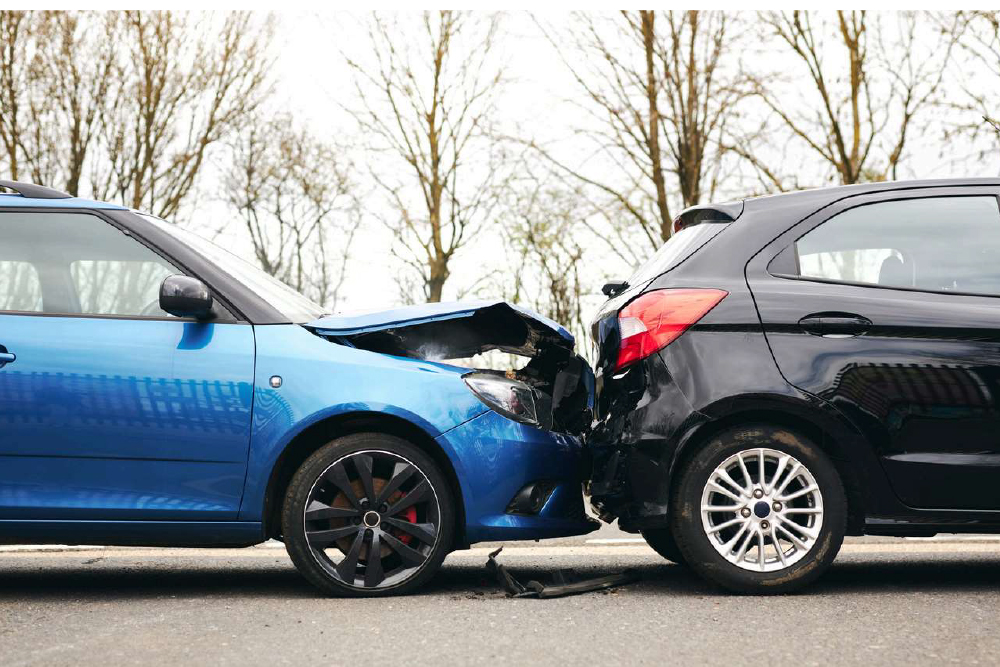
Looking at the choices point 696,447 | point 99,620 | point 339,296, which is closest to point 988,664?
point 696,447

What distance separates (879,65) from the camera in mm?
15922

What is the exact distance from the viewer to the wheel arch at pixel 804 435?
4535mm

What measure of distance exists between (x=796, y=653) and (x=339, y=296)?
84.3ft

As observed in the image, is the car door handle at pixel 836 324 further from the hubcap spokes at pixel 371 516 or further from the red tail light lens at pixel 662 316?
the hubcap spokes at pixel 371 516

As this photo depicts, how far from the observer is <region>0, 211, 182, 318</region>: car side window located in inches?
187

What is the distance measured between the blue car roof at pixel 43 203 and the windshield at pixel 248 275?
7.5 inches

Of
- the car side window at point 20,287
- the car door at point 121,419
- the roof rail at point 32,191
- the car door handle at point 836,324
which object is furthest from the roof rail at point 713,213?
the car side window at point 20,287

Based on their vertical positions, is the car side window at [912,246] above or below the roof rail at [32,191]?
above

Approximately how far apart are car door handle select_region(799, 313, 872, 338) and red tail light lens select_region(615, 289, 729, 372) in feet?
1.21

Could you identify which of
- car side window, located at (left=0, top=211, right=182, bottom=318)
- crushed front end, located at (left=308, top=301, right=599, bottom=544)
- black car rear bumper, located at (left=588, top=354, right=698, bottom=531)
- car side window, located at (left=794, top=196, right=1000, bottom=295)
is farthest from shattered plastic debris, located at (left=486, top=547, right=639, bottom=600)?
car side window, located at (left=0, top=211, right=182, bottom=318)

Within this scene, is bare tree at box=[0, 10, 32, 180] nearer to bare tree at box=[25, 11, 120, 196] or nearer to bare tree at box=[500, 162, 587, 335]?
bare tree at box=[25, 11, 120, 196]

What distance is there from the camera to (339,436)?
471cm

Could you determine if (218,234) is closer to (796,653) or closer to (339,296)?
(339,296)

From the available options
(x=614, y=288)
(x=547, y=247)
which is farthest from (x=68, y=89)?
(x=614, y=288)
